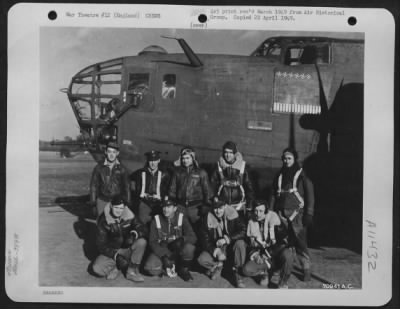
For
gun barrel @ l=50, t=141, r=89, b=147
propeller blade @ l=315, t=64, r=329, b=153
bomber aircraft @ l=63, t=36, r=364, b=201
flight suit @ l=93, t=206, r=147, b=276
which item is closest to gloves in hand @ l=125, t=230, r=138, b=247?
flight suit @ l=93, t=206, r=147, b=276

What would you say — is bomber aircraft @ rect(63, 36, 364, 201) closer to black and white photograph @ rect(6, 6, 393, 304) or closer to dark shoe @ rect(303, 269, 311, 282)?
black and white photograph @ rect(6, 6, 393, 304)

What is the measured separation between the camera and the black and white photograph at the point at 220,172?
7.61ft

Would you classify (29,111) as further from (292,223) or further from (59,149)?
(292,223)

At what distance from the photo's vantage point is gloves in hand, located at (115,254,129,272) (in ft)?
7.58

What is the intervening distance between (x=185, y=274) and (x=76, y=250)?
596 mm

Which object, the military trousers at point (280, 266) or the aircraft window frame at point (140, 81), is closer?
the military trousers at point (280, 266)

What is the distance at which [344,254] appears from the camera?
2.36 metres

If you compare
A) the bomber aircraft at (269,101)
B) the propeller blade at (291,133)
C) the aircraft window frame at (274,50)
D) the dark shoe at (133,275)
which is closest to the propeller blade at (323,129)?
the bomber aircraft at (269,101)

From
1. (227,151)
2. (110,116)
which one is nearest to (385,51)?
(227,151)

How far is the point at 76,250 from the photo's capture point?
2357mm

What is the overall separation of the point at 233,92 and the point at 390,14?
3.06 ft

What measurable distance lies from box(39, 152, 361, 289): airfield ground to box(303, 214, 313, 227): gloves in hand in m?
0.14

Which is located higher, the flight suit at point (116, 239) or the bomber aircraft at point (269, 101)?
the bomber aircraft at point (269, 101)

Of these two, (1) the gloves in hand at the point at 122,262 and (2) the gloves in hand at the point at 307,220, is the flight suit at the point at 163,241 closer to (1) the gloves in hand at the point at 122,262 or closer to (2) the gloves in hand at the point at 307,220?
(1) the gloves in hand at the point at 122,262
